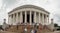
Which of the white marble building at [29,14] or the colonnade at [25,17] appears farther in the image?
the colonnade at [25,17]

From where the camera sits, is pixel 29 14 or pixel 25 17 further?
pixel 29 14

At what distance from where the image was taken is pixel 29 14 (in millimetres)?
48906

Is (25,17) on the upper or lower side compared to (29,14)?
lower

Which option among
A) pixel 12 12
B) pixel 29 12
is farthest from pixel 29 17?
pixel 12 12

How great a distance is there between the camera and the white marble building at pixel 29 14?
47881 millimetres

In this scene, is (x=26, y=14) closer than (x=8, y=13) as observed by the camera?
Yes

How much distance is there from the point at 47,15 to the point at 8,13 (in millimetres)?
10597

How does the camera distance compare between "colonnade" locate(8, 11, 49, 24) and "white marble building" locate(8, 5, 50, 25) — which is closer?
"white marble building" locate(8, 5, 50, 25)

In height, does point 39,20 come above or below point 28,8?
below

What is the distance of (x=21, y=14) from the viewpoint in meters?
48.7

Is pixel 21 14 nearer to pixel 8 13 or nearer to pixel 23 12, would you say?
pixel 23 12

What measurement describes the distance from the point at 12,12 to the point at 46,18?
931cm

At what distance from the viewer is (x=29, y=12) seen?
48.6 m

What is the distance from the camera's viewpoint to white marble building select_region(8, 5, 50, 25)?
47881 mm
